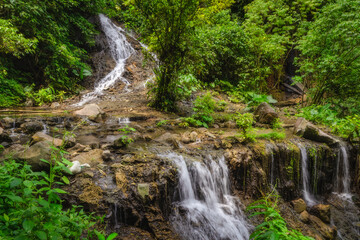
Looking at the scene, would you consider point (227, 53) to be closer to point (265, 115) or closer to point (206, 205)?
point (265, 115)

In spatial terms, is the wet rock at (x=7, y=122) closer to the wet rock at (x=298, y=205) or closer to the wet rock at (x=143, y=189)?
the wet rock at (x=143, y=189)

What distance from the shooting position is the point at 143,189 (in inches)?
121

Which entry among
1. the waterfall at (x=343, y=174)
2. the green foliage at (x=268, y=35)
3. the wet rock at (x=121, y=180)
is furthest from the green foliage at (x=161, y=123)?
the green foliage at (x=268, y=35)

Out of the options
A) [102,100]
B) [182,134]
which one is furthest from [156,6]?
[102,100]

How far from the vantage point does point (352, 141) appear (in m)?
6.33

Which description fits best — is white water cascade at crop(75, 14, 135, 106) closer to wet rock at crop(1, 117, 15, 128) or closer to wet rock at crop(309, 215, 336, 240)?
wet rock at crop(1, 117, 15, 128)

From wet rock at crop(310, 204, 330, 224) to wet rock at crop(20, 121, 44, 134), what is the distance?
7.20 metres

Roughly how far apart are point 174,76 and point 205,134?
2.59 m

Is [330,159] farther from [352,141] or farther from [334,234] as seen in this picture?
[334,234]

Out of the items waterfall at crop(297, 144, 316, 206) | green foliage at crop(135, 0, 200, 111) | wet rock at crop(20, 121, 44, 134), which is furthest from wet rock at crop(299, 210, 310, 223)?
wet rock at crop(20, 121, 44, 134)

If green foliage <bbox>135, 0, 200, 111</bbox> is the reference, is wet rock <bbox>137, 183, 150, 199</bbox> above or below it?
below

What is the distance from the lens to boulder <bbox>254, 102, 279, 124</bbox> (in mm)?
7081

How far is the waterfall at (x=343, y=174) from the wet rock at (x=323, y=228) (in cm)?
244

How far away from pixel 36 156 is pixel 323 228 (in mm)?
5710
